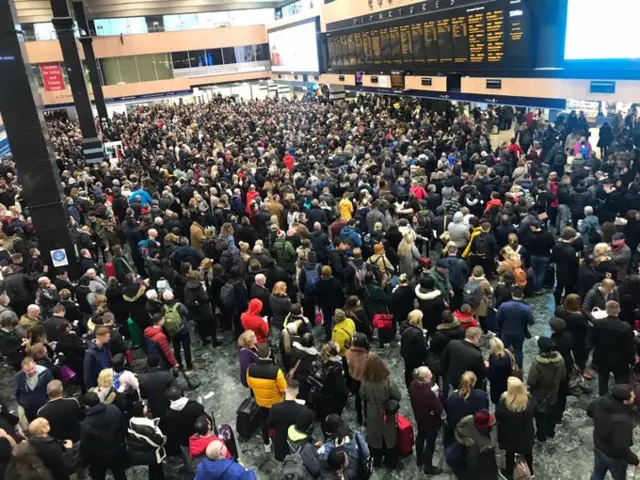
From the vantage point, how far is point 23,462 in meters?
4.25

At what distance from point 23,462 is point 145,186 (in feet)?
34.6

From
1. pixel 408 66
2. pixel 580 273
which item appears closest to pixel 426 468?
pixel 580 273

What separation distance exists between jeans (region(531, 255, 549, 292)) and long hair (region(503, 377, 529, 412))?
14.3 ft

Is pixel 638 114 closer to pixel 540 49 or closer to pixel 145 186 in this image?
pixel 540 49

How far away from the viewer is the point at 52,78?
33250 mm

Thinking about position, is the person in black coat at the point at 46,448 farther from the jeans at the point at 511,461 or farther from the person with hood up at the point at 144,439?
the jeans at the point at 511,461

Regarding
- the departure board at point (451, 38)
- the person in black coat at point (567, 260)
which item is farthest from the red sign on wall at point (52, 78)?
the person in black coat at point (567, 260)

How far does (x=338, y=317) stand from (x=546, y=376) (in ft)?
7.57

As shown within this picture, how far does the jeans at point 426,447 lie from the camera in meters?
5.05

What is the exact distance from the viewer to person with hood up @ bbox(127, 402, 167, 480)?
4.71 meters

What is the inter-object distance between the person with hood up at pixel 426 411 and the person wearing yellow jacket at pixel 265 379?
4.57 feet

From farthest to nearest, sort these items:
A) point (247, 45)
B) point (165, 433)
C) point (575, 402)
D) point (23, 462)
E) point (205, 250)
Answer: point (247, 45) < point (205, 250) < point (575, 402) < point (165, 433) < point (23, 462)

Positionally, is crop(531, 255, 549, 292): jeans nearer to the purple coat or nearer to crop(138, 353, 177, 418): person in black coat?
the purple coat

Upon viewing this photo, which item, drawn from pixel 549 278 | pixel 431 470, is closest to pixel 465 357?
pixel 431 470
